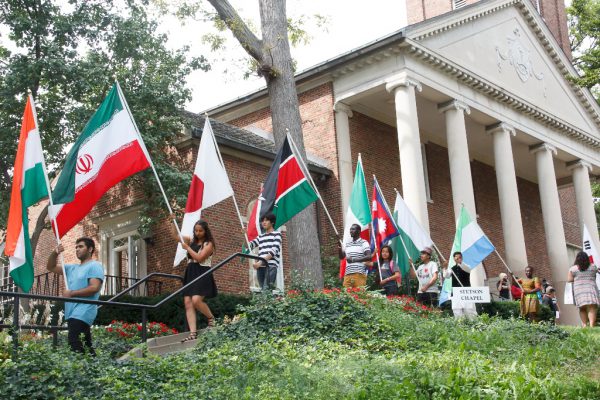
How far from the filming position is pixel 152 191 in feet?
65.8

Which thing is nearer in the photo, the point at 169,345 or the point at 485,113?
the point at 169,345

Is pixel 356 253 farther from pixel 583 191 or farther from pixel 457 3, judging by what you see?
pixel 457 3

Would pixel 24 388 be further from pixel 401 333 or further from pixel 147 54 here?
pixel 147 54

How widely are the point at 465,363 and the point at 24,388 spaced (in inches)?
171

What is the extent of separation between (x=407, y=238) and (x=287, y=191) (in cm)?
429

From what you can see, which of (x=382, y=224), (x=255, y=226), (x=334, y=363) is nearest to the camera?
(x=334, y=363)

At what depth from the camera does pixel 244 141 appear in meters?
23.3

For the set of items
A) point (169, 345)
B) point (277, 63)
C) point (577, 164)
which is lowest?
point (169, 345)

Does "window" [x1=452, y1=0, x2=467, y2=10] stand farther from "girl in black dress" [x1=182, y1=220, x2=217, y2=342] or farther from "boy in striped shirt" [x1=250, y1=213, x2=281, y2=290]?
"girl in black dress" [x1=182, y1=220, x2=217, y2=342]

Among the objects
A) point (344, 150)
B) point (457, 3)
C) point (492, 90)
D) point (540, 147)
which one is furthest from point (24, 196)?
point (457, 3)

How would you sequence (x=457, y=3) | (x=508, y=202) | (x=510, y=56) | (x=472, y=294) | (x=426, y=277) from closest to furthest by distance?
(x=472, y=294) → (x=426, y=277) → (x=508, y=202) → (x=510, y=56) → (x=457, y=3)

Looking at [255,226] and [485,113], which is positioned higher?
[485,113]

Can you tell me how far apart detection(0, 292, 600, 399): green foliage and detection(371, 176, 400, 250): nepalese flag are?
4.39m

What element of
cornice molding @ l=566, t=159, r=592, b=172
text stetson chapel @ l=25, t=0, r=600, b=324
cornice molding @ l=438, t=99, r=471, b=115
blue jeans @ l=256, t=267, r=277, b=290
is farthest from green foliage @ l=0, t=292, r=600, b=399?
cornice molding @ l=566, t=159, r=592, b=172
